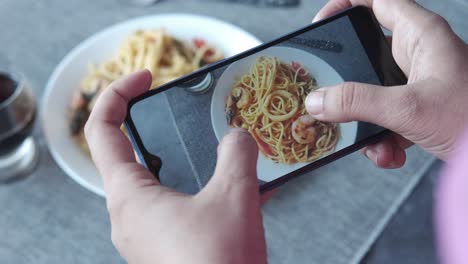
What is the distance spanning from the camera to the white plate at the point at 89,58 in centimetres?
68

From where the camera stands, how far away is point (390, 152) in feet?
Answer: 2.00

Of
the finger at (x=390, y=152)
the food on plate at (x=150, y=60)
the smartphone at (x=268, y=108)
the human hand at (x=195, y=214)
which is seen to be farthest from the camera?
the food on plate at (x=150, y=60)

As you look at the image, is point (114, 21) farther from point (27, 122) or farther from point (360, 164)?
point (360, 164)

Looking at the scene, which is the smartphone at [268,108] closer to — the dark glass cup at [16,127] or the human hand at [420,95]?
the human hand at [420,95]

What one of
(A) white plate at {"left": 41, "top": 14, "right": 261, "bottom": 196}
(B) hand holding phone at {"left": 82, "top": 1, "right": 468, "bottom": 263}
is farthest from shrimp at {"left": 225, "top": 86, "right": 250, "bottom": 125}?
(A) white plate at {"left": 41, "top": 14, "right": 261, "bottom": 196}

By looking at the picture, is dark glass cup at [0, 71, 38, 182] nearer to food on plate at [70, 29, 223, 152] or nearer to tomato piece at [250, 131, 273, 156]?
food on plate at [70, 29, 223, 152]

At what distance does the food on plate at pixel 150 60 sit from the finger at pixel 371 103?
338mm

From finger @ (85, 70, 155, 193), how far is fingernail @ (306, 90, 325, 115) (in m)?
0.17

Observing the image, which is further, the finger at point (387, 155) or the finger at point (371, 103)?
the finger at point (387, 155)

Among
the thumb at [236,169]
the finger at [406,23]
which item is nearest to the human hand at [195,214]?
the thumb at [236,169]

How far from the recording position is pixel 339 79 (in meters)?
0.54

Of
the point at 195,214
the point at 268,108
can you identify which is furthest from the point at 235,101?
the point at 195,214

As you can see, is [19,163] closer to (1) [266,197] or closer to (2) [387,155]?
(1) [266,197]

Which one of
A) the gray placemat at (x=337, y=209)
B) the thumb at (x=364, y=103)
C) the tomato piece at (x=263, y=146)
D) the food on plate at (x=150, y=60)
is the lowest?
the gray placemat at (x=337, y=209)
